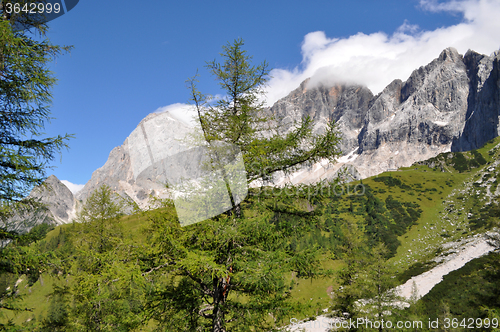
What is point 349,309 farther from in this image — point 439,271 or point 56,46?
point 439,271

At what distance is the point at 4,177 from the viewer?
556 centimetres

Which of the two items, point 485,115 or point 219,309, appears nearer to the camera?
point 219,309

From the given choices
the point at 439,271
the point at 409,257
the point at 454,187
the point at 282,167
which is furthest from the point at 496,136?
the point at 282,167
